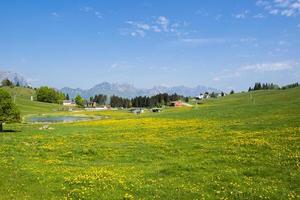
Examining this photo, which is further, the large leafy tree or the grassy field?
the large leafy tree

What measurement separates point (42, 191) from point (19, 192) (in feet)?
4.30

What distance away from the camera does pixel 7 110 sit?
234 feet

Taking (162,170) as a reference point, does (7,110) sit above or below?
above

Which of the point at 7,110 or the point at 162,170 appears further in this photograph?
the point at 7,110

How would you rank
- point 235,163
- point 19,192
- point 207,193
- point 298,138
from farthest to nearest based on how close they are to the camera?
1. point 298,138
2. point 235,163
3. point 19,192
4. point 207,193

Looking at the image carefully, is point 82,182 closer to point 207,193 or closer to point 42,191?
point 42,191

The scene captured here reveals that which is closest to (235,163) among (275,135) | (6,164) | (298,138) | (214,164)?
(214,164)

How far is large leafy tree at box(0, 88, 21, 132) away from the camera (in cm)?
7044

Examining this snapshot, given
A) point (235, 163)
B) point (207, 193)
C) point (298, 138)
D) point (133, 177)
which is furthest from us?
point (298, 138)

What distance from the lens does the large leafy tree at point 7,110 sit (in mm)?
70438

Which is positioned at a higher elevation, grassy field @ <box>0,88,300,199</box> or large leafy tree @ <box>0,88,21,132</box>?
large leafy tree @ <box>0,88,21,132</box>

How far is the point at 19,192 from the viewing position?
21281mm

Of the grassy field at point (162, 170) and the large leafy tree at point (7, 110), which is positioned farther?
the large leafy tree at point (7, 110)

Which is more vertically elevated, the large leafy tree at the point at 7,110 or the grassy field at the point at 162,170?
the large leafy tree at the point at 7,110
